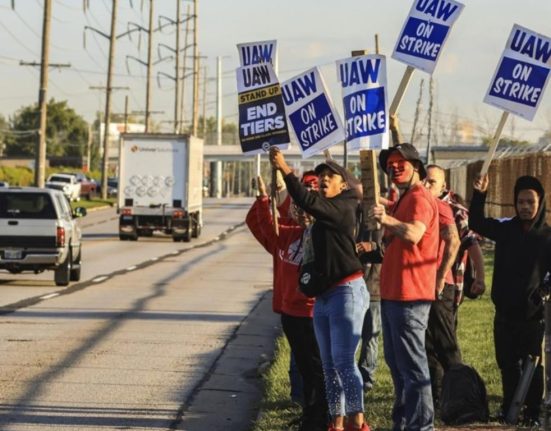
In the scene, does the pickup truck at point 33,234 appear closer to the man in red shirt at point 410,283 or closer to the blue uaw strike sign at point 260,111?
the blue uaw strike sign at point 260,111

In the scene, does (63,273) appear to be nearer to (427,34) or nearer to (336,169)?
(427,34)

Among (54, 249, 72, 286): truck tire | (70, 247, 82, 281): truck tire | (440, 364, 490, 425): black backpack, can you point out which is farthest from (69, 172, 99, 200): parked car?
(440, 364, 490, 425): black backpack

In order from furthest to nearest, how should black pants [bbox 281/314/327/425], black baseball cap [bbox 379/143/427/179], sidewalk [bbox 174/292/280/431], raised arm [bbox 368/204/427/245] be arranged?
sidewalk [bbox 174/292/280/431] < black pants [bbox 281/314/327/425] < black baseball cap [bbox 379/143/427/179] < raised arm [bbox 368/204/427/245]

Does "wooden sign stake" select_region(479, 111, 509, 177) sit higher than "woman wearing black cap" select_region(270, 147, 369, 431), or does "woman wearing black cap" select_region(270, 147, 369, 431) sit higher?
"wooden sign stake" select_region(479, 111, 509, 177)

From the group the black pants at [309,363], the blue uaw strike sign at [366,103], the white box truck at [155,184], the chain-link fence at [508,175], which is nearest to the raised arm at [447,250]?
the blue uaw strike sign at [366,103]

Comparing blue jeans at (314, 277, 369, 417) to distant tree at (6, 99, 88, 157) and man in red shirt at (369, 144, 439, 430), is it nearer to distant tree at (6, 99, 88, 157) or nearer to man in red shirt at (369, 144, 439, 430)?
man in red shirt at (369, 144, 439, 430)

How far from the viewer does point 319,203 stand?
28.8ft

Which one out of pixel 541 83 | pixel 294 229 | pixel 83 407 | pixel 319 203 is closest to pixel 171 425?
pixel 83 407

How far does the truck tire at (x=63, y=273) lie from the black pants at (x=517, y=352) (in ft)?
51.1

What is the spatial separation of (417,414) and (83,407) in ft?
11.6

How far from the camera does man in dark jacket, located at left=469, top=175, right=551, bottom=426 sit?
968cm

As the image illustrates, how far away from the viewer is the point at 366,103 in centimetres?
998

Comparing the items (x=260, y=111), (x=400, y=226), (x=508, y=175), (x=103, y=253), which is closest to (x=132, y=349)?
(x=260, y=111)

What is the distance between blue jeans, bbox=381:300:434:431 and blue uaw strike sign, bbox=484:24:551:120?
7.69 feet
